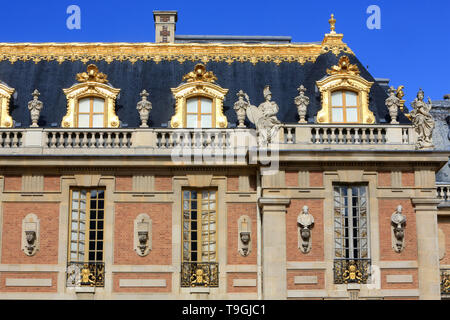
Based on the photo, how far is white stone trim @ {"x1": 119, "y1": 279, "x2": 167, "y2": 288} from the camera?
1014 inches

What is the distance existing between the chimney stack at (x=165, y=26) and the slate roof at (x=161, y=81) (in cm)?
237

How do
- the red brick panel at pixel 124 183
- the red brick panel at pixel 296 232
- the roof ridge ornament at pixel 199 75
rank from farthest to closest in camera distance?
the roof ridge ornament at pixel 199 75
the red brick panel at pixel 124 183
the red brick panel at pixel 296 232

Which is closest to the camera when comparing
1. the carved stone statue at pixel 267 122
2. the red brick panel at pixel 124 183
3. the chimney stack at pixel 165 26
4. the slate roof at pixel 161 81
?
the carved stone statue at pixel 267 122

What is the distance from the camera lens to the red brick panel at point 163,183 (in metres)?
26.5

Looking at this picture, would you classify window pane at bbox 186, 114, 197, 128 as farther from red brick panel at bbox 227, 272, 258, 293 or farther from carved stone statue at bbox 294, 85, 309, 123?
red brick panel at bbox 227, 272, 258, 293

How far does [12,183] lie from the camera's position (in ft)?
86.8

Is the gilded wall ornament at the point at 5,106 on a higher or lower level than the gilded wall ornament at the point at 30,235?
higher

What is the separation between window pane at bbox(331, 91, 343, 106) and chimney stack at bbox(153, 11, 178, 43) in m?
7.08

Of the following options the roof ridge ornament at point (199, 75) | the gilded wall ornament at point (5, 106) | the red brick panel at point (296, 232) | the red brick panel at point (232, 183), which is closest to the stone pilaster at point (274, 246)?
the red brick panel at point (296, 232)

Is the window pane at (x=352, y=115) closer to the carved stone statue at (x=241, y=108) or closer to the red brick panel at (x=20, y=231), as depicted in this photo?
the carved stone statue at (x=241, y=108)

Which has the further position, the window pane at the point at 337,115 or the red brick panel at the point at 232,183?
the window pane at the point at 337,115

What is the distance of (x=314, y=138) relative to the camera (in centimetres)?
2650

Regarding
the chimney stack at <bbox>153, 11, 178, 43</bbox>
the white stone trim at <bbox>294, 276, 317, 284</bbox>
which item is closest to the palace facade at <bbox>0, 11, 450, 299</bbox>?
the white stone trim at <bbox>294, 276, 317, 284</bbox>

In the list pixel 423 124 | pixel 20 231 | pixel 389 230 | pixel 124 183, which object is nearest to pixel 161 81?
pixel 124 183
